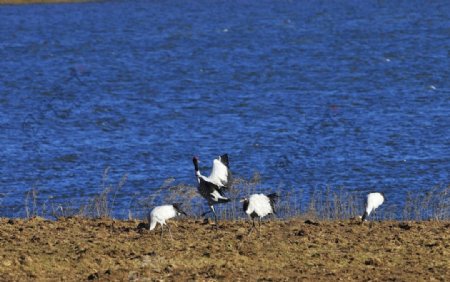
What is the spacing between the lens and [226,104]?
45.3 m

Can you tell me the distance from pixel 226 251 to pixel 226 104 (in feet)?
99.1

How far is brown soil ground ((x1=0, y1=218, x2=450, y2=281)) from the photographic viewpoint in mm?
13945

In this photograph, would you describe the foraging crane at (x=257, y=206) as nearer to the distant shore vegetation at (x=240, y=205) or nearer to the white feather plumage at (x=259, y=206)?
the white feather plumage at (x=259, y=206)

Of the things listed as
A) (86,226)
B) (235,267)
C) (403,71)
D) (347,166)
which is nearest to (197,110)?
(347,166)

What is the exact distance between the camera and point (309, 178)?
96.6 feet

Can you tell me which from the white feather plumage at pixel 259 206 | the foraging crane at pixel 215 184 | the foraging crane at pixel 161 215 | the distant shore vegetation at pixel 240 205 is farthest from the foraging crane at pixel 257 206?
the distant shore vegetation at pixel 240 205

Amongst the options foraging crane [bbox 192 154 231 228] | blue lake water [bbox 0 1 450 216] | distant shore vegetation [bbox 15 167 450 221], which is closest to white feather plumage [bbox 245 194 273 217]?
foraging crane [bbox 192 154 231 228]

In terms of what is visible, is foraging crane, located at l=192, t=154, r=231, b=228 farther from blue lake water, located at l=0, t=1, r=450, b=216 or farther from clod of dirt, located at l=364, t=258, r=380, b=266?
blue lake water, located at l=0, t=1, r=450, b=216

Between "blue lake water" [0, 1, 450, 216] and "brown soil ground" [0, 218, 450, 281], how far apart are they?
31.3 ft

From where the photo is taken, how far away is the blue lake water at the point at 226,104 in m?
30.5

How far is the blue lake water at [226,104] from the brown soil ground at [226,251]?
9530mm

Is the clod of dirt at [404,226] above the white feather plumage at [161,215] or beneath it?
beneath

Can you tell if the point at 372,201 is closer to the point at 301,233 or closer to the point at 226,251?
the point at 301,233

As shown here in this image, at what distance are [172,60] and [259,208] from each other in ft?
159
